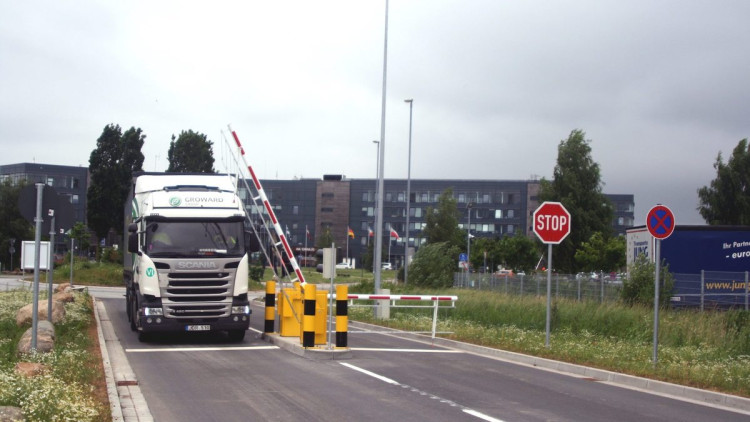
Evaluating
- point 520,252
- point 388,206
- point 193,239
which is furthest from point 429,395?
point 388,206

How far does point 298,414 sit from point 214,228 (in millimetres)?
9286

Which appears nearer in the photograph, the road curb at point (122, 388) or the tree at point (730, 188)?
the road curb at point (122, 388)

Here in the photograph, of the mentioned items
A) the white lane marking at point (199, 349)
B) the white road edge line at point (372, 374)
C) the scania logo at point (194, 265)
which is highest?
the scania logo at point (194, 265)

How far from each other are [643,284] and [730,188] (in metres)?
43.8

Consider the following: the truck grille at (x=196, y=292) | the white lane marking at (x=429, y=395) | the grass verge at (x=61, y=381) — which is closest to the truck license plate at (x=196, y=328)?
the truck grille at (x=196, y=292)

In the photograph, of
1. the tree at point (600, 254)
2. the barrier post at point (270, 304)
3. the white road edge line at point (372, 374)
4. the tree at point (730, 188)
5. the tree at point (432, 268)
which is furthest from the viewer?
the tree at point (730, 188)

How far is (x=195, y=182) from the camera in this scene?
823 inches

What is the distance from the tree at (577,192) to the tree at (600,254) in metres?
2.31

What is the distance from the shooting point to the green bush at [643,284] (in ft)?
A: 82.8

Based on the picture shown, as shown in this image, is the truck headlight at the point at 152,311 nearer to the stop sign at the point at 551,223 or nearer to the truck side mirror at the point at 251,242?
the truck side mirror at the point at 251,242

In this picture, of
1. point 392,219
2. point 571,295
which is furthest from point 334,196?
point 571,295

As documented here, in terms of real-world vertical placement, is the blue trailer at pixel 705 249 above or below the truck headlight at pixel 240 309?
above

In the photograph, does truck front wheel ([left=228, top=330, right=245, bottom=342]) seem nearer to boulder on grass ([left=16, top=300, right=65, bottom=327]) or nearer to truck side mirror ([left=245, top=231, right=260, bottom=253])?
truck side mirror ([left=245, top=231, right=260, bottom=253])

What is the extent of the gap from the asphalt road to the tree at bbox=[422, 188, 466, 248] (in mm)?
54803
